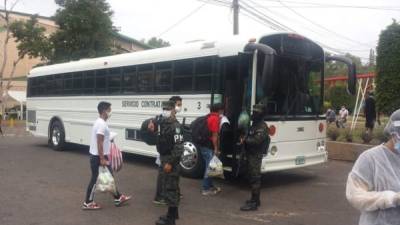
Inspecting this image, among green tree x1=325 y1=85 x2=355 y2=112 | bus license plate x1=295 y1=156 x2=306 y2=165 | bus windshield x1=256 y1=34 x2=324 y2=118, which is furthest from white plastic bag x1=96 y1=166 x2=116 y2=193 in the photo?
green tree x1=325 y1=85 x2=355 y2=112

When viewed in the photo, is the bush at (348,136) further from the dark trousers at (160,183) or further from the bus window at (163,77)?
the dark trousers at (160,183)

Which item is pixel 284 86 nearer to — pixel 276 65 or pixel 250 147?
pixel 276 65

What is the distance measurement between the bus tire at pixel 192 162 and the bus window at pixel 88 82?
204 inches

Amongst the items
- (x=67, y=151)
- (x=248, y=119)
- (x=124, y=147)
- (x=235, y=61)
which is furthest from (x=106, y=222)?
(x=67, y=151)

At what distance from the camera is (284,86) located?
10.2 metres

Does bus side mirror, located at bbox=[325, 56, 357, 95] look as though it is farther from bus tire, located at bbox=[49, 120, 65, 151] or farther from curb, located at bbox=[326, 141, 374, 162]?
bus tire, located at bbox=[49, 120, 65, 151]

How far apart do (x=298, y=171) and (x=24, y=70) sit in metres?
53.1

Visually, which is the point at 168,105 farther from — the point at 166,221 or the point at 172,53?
the point at 172,53

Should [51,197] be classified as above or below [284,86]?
below

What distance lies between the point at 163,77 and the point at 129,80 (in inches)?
62.9

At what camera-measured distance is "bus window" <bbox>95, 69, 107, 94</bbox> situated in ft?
47.0

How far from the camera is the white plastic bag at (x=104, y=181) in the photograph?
793 centimetres

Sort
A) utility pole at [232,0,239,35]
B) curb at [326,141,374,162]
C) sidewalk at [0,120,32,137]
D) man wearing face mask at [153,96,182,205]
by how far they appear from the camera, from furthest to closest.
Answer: sidewalk at [0,120,32,137] < utility pole at [232,0,239,35] < curb at [326,141,374,162] < man wearing face mask at [153,96,182,205]

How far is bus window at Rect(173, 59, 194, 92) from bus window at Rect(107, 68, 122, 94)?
255cm
